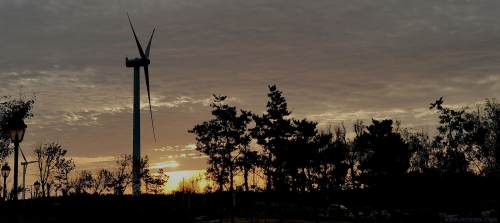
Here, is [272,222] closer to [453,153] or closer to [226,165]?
[226,165]

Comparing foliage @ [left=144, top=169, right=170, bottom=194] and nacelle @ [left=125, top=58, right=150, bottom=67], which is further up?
nacelle @ [left=125, top=58, right=150, bottom=67]

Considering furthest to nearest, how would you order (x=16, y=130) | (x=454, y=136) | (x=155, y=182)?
(x=155, y=182) → (x=454, y=136) → (x=16, y=130)

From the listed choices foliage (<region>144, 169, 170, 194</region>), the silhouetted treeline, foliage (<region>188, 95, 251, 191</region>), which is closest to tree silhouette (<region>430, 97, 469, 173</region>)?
the silhouetted treeline

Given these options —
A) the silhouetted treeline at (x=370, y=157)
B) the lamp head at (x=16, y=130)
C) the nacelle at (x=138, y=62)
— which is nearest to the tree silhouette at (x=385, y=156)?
the silhouetted treeline at (x=370, y=157)

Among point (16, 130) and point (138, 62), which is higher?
point (138, 62)

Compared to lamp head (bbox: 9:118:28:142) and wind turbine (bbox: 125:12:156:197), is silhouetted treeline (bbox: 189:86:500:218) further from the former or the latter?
lamp head (bbox: 9:118:28:142)

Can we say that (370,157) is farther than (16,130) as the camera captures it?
Yes

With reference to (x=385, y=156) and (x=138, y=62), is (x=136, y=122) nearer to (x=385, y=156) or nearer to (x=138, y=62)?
(x=138, y=62)

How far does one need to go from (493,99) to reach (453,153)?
29.2ft

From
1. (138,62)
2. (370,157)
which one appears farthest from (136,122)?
(370,157)

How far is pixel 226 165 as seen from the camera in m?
60.6

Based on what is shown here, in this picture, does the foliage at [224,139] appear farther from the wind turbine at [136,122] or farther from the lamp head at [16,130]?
the lamp head at [16,130]

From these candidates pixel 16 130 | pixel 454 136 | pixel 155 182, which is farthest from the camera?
pixel 155 182

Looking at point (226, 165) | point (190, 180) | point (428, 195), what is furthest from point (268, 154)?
point (190, 180)
